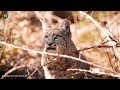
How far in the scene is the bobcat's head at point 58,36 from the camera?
3.72 metres

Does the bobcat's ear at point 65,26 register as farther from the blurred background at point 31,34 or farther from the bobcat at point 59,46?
the blurred background at point 31,34

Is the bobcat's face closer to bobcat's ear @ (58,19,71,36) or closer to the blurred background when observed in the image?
bobcat's ear @ (58,19,71,36)

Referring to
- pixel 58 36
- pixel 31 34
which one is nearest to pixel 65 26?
pixel 58 36

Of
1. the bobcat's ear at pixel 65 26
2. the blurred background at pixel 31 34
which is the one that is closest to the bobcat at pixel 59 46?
the bobcat's ear at pixel 65 26

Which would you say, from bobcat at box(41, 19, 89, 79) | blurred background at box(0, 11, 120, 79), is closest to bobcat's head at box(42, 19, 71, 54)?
bobcat at box(41, 19, 89, 79)

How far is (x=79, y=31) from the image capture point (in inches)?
177

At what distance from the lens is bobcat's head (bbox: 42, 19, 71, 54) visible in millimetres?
3717

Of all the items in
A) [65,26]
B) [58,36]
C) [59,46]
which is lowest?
[59,46]

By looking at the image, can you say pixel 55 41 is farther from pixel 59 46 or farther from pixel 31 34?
pixel 31 34

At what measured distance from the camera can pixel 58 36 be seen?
3777 millimetres
